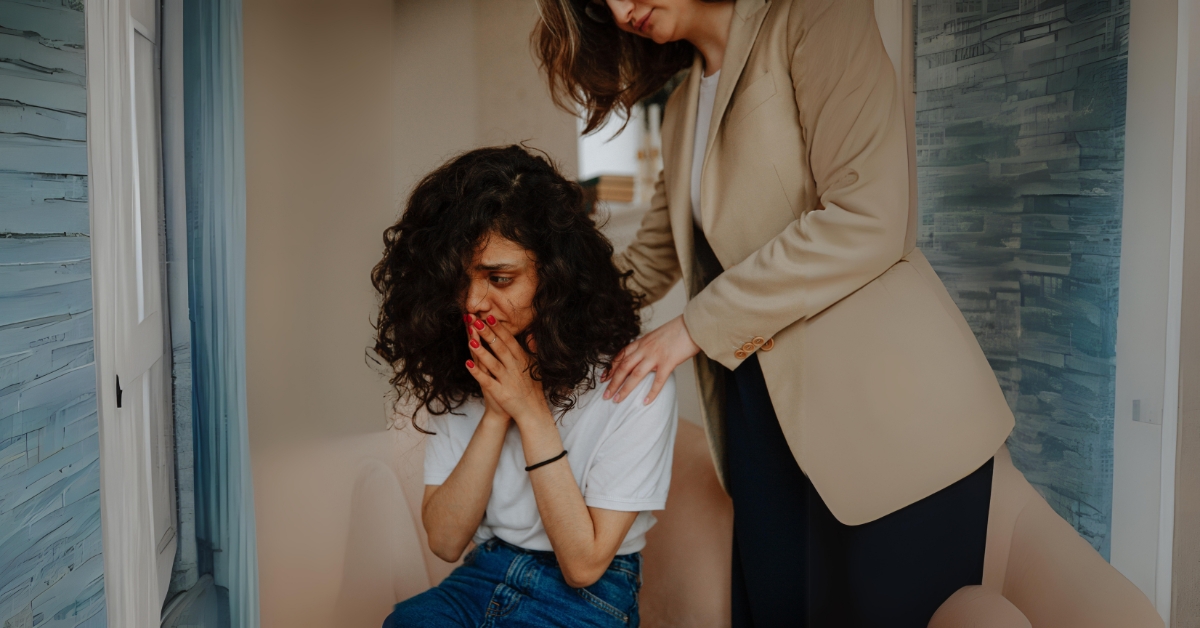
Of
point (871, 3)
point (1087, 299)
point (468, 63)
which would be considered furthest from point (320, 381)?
point (1087, 299)

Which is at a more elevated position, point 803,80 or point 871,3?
point 871,3

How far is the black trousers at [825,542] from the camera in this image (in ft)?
4.15

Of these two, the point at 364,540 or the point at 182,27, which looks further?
the point at 364,540

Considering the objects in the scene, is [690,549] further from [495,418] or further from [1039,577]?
[1039,577]

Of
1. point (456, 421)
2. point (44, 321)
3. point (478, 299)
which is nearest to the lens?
point (44, 321)

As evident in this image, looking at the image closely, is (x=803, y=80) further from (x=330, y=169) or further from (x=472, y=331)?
(x=330, y=169)

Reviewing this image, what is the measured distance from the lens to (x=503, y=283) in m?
1.21

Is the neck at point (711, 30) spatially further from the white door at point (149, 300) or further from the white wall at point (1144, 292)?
the white door at point (149, 300)

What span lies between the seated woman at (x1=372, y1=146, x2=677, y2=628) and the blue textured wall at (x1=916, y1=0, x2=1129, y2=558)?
1.86 feet

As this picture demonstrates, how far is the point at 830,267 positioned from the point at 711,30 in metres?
0.43

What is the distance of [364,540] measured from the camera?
138cm

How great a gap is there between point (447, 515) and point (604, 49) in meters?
0.82

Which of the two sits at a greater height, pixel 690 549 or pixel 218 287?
pixel 218 287

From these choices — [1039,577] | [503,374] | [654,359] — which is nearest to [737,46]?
[654,359]
